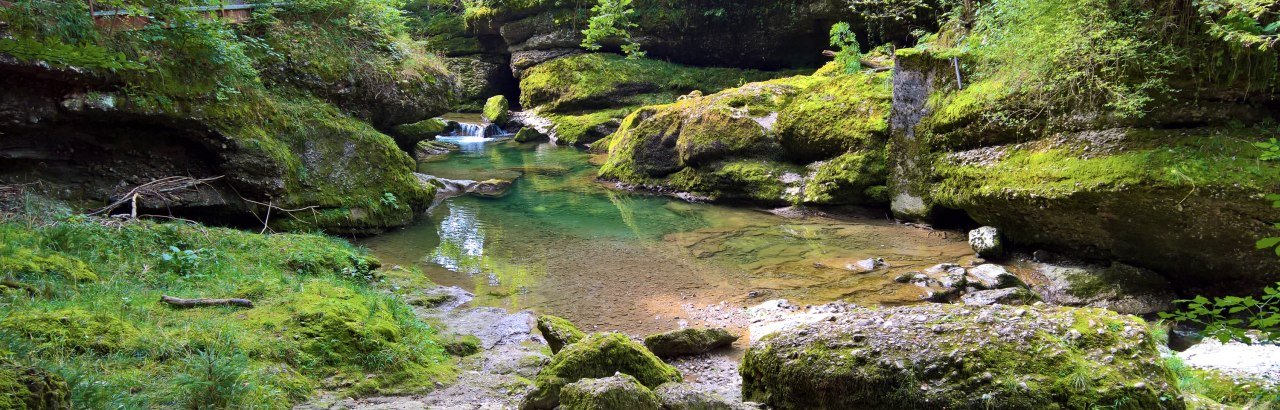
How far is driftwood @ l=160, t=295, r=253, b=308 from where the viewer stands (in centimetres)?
529

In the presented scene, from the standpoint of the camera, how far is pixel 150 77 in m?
8.25

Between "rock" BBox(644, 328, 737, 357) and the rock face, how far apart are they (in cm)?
188

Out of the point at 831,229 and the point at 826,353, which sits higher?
the point at 826,353

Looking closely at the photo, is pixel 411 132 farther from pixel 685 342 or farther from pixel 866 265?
pixel 685 342

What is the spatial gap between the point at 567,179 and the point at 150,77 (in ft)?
34.2

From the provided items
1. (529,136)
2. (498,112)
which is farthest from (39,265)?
(498,112)

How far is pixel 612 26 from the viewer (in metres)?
28.1

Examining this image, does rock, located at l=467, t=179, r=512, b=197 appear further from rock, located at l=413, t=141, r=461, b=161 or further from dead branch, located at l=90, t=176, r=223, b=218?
dead branch, located at l=90, t=176, r=223, b=218

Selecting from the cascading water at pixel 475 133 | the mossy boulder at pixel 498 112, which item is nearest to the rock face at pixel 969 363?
the cascading water at pixel 475 133

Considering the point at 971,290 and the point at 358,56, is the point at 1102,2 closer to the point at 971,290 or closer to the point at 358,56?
the point at 971,290

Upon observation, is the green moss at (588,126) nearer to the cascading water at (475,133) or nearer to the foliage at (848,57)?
the cascading water at (475,133)

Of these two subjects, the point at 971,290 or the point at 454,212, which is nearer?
the point at 971,290

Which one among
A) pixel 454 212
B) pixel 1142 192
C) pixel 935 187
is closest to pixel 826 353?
pixel 1142 192

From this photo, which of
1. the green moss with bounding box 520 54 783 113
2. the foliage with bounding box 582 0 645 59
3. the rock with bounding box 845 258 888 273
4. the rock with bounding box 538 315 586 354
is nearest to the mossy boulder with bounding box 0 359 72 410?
the rock with bounding box 538 315 586 354
